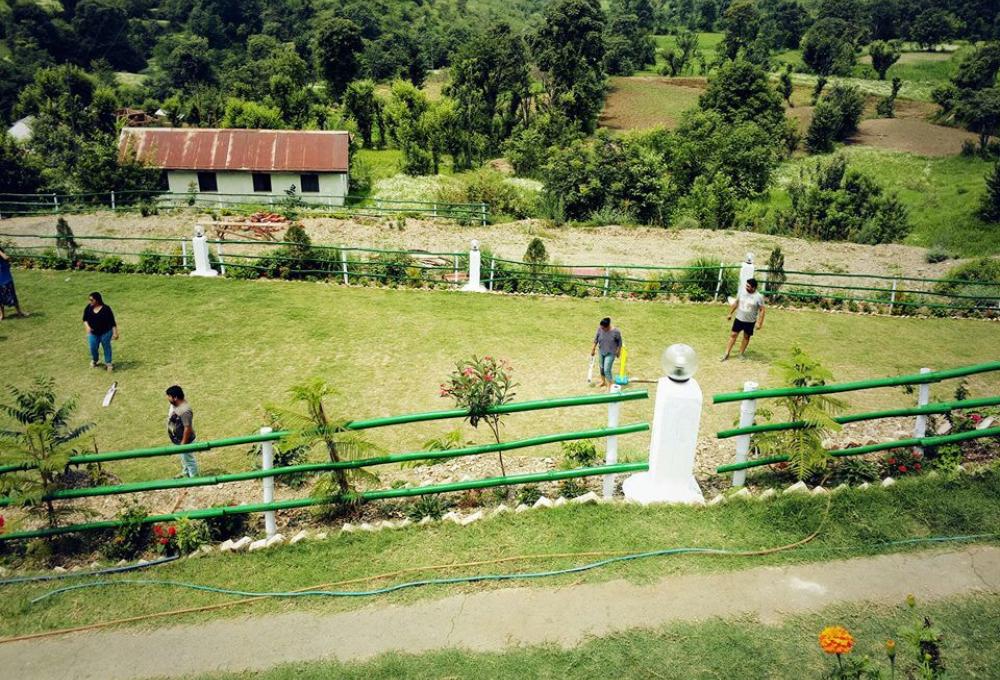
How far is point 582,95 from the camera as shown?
50156 millimetres

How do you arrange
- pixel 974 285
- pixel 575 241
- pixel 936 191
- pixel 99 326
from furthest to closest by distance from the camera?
pixel 936 191
pixel 575 241
pixel 974 285
pixel 99 326

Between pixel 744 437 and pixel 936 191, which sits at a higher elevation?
pixel 936 191

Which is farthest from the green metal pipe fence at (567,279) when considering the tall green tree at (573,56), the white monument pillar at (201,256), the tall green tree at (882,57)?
the tall green tree at (882,57)

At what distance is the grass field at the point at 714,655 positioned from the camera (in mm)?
4172

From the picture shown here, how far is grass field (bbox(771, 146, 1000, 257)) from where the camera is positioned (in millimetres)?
29281

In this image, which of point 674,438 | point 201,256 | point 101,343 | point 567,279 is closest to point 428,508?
point 674,438

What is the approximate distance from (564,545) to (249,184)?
32290 millimetres

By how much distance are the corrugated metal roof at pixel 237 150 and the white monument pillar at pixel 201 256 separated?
17271 mm

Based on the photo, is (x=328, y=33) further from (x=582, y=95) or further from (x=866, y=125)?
(x=866, y=125)

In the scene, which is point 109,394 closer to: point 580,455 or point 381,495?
point 381,495

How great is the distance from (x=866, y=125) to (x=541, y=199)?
134 ft

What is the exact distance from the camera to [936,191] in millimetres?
37562

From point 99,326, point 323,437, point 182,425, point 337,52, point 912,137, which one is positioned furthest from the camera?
point 337,52

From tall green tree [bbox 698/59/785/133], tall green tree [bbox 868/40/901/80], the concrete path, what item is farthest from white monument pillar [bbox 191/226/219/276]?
tall green tree [bbox 868/40/901/80]
